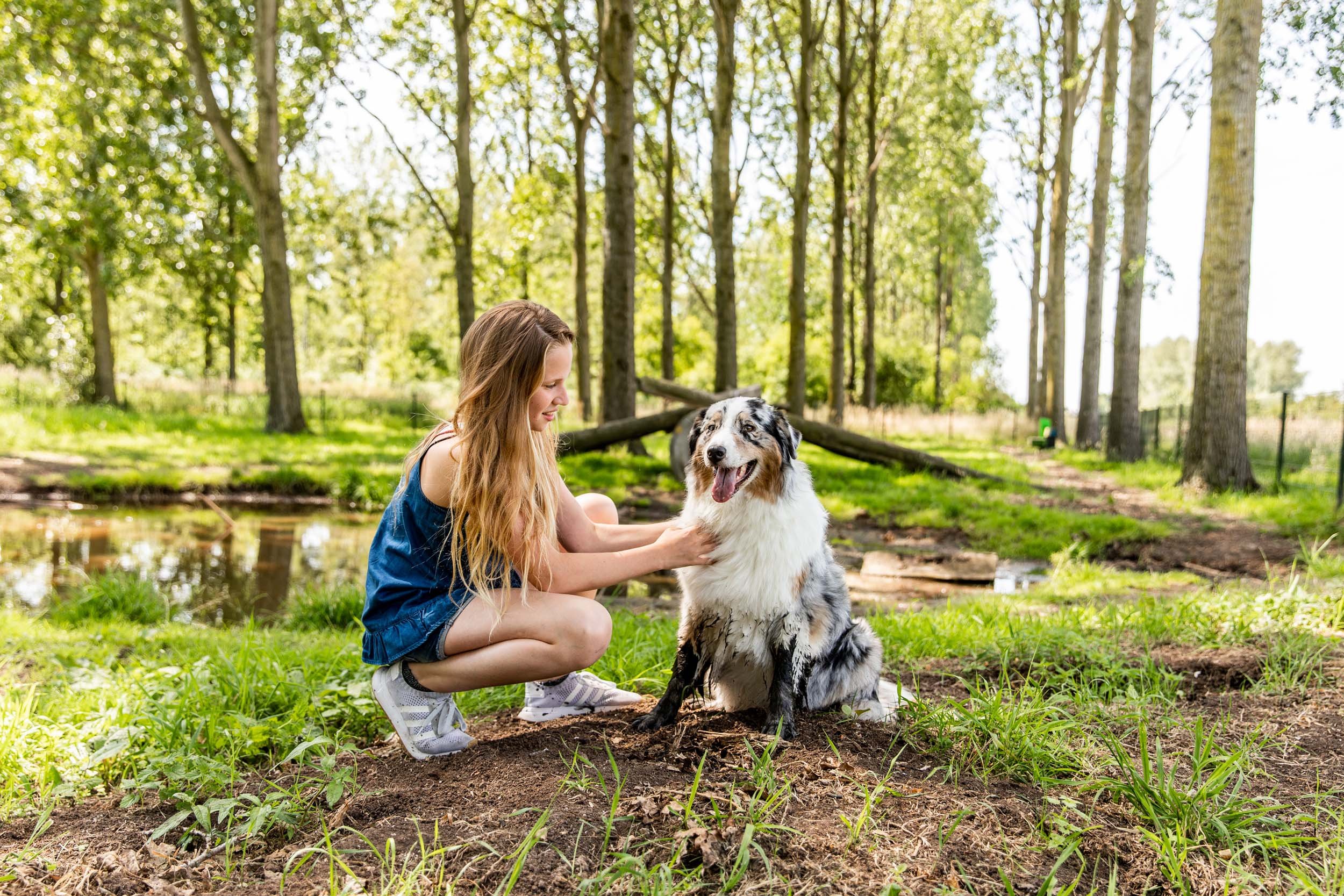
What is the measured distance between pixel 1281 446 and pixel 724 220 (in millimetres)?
10824

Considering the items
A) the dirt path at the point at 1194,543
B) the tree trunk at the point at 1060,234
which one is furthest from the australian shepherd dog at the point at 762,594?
the tree trunk at the point at 1060,234

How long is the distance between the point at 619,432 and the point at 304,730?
1053 centimetres

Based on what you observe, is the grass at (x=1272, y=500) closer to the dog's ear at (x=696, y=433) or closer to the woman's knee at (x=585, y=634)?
the dog's ear at (x=696, y=433)

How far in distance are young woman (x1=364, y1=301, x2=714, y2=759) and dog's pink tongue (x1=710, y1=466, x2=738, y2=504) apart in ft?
0.77

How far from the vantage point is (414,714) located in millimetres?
3568

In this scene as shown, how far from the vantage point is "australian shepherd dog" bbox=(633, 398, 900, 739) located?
3.43 meters

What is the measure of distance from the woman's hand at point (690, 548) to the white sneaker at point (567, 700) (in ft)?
3.02

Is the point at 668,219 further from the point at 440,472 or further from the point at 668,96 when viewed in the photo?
the point at 440,472

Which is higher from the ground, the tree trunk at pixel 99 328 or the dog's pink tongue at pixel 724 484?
the tree trunk at pixel 99 328

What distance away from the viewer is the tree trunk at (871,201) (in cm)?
2220

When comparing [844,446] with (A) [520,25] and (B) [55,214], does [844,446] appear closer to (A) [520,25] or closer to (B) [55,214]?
(A) [520,25]

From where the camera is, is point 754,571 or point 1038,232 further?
point 1038,232

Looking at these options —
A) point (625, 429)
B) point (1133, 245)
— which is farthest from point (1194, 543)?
point (1133, 245)

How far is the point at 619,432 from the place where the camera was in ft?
46.4
